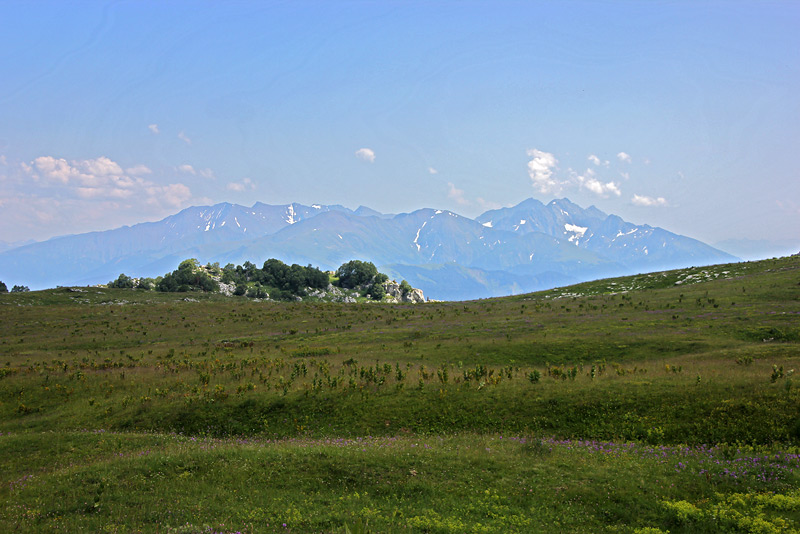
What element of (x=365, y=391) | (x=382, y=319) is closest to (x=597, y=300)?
(x=382, y=319)

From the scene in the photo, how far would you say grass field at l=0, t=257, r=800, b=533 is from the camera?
12.2 metres

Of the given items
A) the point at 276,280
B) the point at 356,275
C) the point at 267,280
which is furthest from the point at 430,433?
the point at 356,275

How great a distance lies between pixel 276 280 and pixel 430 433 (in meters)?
125

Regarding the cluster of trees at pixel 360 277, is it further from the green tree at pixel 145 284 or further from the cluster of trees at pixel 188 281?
the green tree at pixel 145 284

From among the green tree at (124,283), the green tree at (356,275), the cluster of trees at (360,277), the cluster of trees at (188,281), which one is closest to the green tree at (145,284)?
the cluster of trees at (188,281)

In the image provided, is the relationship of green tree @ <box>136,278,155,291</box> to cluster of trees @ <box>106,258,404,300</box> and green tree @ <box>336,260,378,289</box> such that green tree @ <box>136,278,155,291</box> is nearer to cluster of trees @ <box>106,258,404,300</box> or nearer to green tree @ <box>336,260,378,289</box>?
cluster of trees @ <box>106,258,404,300</box>

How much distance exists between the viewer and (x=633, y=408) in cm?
1952

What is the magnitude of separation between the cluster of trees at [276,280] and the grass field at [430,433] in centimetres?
8578

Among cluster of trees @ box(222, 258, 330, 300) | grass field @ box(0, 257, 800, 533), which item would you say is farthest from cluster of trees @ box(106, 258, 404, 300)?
grass field @ box(0, 257, 800, 533)

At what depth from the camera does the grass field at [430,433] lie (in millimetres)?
12180

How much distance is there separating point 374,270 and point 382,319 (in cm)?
9587

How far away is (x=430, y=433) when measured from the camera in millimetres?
19906

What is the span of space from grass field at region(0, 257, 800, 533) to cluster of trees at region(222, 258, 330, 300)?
85779mm

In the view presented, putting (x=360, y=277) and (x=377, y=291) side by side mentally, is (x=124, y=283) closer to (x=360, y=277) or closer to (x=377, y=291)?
(x=360, y=277)
